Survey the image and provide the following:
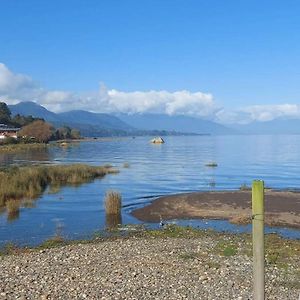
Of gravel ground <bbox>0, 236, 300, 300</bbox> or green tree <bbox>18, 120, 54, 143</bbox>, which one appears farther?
green tree <bbox>18, 120, 54, 143</bbox>

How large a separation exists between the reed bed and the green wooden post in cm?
3183

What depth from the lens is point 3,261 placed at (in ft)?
60.8

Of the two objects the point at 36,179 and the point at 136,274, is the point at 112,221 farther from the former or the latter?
the point at 36,179

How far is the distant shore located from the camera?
3157 centimetres

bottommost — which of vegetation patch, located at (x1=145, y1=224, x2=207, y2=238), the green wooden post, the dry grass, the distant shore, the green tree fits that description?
the distant shore

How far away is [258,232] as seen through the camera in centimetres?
716

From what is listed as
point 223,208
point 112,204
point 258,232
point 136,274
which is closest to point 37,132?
point 112,204

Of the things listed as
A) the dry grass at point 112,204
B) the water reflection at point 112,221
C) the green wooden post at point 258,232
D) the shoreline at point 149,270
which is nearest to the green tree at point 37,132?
the dry grass at point 112,204

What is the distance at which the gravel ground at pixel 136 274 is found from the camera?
45.1ft

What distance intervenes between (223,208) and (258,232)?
28.9 metres

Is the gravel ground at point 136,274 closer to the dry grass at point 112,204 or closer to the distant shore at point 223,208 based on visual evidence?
the distant shore at point 223,208

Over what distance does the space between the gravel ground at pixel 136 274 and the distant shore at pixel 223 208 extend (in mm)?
10727

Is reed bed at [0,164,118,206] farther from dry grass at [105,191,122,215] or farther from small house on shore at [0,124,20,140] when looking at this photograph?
small house on shore at [0,124,20,140]

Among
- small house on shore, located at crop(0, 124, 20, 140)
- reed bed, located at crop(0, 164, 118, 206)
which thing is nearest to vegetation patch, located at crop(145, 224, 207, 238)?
reed bed, located at crop(0, 164, 118, 206)
